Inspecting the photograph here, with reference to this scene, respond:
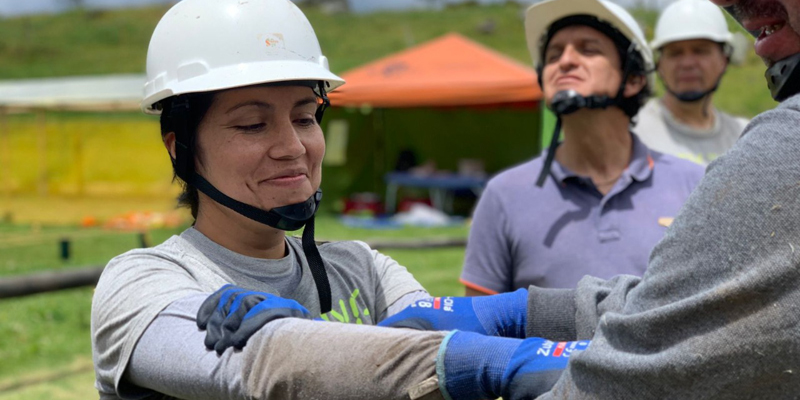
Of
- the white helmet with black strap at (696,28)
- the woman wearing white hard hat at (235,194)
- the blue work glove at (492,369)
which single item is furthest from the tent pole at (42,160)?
the blue work glove at (492,369)

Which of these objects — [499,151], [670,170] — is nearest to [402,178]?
[499,151]

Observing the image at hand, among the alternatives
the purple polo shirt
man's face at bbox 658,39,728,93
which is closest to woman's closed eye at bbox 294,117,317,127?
the purple polo shirt

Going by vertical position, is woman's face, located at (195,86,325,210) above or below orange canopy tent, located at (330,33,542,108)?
above

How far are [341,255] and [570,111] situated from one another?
Result: 1306mm

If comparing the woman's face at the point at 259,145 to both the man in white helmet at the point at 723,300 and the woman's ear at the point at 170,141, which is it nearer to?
the woman's ear at the point at 170,141

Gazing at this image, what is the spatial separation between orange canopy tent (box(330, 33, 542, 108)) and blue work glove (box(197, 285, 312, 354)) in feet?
39.5

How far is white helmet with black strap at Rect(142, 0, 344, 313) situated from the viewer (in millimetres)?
1966

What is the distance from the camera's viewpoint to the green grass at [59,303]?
20.3 feet

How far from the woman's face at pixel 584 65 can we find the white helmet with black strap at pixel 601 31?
23 mm

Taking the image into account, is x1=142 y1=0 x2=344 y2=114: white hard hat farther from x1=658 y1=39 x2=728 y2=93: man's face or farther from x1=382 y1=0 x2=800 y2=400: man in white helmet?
x1=658 y1=39 x2=728 y2=93: man's face

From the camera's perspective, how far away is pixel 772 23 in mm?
1414

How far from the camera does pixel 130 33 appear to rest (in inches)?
1887

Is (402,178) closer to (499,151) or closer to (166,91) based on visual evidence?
(499,151)

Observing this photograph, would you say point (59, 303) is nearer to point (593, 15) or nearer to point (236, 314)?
point (593, 15)
